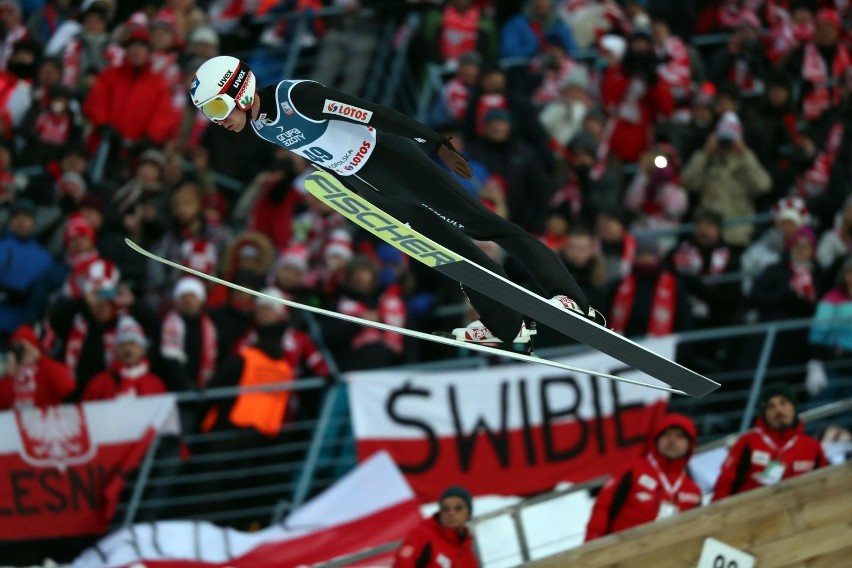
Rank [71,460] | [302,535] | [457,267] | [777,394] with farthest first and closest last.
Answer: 1. [71,460]
2. [302,535]
3. [777,394]
4. [457,267]

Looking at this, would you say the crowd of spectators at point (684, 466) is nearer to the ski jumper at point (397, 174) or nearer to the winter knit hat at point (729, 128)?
the ski jumper at point (397, 174)

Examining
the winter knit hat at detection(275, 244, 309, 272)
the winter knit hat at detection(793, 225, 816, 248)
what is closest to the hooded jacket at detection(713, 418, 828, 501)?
the winter knit hat at detection(793, 225, 816, 248)

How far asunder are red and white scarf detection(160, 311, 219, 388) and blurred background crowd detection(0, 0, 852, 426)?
13 millimetres

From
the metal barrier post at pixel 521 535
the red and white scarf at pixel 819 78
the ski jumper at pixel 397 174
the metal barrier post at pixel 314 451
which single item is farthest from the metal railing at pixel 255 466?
the red and white scarf at pixel 819 78

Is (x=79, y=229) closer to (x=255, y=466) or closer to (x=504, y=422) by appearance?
(x=255, y=466)

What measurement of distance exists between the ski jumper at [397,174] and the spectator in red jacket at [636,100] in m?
5.43

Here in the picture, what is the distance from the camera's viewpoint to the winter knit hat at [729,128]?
13094mm

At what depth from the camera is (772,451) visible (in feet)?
31.1

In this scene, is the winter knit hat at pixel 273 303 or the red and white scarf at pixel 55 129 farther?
the red and white scarf at pixel 55 129

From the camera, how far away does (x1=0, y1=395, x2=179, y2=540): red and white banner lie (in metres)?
10.5

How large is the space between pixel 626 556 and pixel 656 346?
8.75ft

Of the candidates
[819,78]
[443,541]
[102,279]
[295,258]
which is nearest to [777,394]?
[443,541]

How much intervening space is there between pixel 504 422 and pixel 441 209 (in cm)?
302

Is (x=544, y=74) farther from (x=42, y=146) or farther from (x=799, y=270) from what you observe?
(x=42, y=146)
